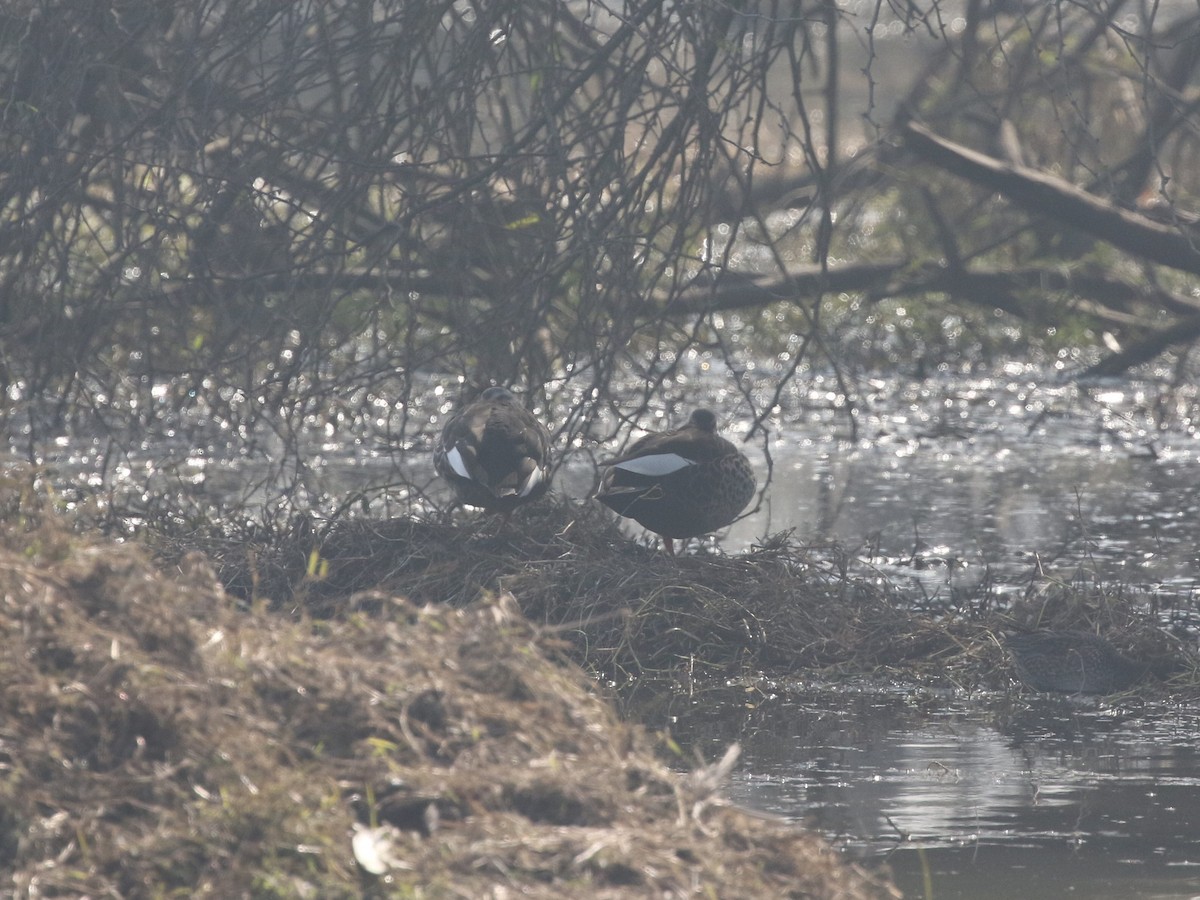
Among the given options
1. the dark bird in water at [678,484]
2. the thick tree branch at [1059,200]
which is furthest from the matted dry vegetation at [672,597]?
the thick tree branch at [1059,200]

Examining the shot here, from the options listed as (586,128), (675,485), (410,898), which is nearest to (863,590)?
(675,485)

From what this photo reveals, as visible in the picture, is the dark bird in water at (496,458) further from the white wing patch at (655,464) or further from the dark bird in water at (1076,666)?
the dark bird in water at (1076,666)

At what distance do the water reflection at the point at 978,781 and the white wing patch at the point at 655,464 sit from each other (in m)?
1.22

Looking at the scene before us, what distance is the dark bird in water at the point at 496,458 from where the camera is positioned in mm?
6742

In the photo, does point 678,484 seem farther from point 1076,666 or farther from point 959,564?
point 1076,666

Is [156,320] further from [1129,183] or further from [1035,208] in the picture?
[1129,183]

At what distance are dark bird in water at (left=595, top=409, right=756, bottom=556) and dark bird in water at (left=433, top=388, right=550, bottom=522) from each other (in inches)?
11.9

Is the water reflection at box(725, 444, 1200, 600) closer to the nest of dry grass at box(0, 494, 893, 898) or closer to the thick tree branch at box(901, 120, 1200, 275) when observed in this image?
the thick tree branch at box(901, 120, 1200, 275)

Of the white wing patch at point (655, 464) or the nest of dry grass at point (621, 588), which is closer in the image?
the nest of dry grass at point (621, 588)

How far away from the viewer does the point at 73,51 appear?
22.9 ft

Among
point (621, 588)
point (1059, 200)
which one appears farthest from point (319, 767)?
point (1059, 200)

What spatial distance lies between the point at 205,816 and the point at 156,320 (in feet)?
19.1

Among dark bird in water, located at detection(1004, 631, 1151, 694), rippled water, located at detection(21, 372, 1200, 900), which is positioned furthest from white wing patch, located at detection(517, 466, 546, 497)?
dark bird in water, located at detection(1004, 631, 1151, 694)

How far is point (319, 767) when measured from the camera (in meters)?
3.83
